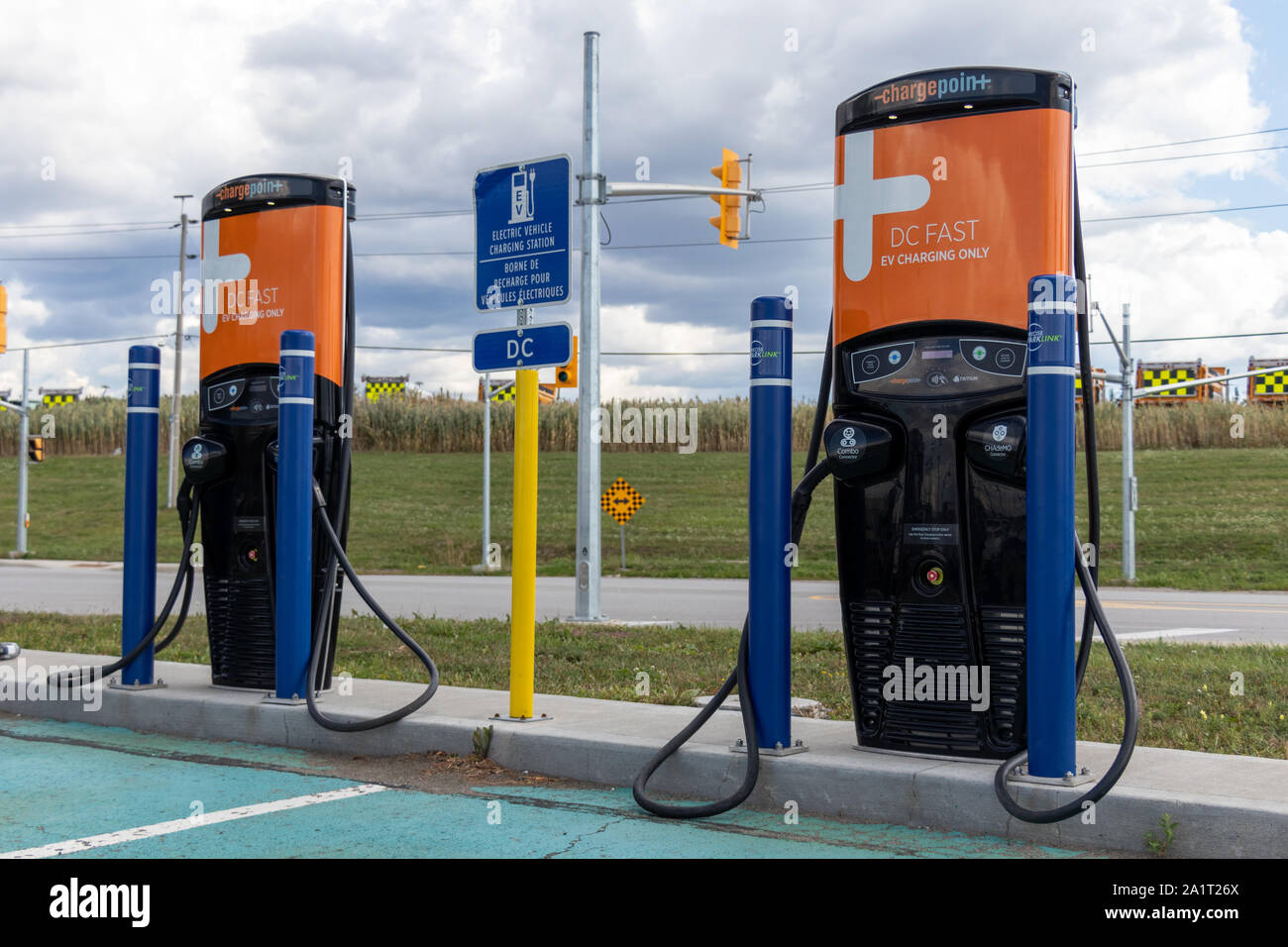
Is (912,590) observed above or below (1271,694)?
above

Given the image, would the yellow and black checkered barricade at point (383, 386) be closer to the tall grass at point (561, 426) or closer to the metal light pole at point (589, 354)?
the tall grass at point (561, 426)

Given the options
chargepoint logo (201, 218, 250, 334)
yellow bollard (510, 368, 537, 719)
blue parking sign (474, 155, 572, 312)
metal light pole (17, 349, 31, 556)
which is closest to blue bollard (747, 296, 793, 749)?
blue parking sign (474, 155, 572, 312)

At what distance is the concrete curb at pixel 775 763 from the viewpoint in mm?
4582

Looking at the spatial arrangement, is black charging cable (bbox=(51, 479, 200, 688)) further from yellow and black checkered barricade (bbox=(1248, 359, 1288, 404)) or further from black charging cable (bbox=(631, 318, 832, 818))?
yellow and black checkered barricade (bbox=(1248, 359, 1288, 404))

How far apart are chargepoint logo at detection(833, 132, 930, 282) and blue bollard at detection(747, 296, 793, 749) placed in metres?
0.38

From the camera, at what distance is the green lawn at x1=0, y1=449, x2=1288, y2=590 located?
83.0 feet

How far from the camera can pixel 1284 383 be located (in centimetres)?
4241

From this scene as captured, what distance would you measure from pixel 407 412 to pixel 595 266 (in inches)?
1251

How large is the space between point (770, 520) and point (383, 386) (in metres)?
45.4

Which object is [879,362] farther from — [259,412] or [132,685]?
[132,685]

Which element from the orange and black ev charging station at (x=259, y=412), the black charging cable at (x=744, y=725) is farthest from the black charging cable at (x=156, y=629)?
the black charging cable at (x=744, y=725)
